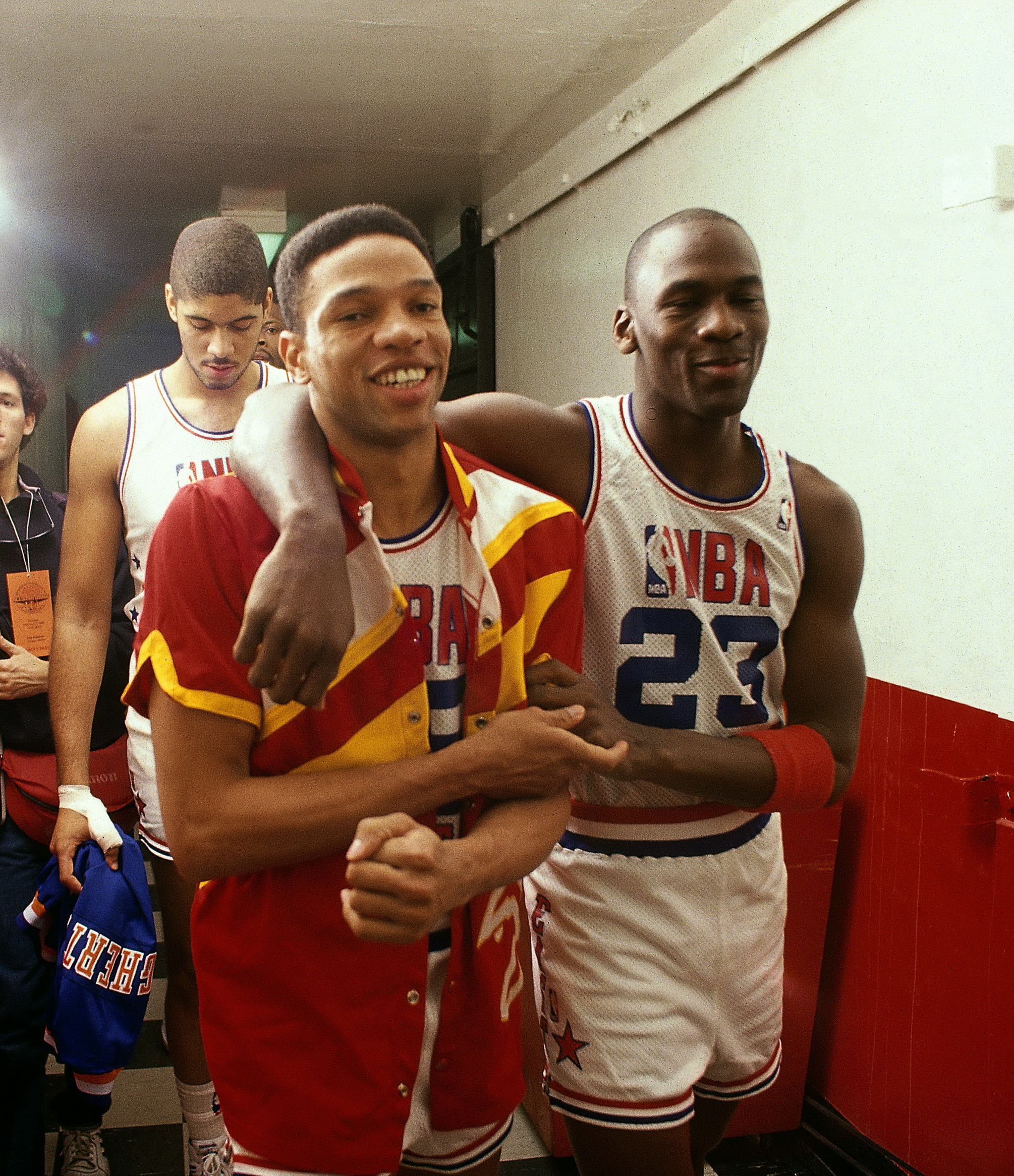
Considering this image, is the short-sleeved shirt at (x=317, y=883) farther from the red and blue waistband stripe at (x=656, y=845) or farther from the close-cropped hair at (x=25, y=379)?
the close-cropped hair at (x=25, y=379)

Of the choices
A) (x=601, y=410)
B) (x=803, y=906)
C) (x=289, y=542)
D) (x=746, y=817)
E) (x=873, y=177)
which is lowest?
(x=803, y=906)

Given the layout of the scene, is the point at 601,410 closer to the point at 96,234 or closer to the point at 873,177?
the point at 873,177

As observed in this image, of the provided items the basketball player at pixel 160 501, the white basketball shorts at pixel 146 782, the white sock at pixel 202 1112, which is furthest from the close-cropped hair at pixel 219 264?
the white sock at pixel 202 1112

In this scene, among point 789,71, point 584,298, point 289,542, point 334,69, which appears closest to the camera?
point 289,542

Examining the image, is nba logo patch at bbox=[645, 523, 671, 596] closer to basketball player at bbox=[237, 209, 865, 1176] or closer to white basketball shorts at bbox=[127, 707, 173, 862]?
basketball player at bbox=[237, 209, 865, 1176]

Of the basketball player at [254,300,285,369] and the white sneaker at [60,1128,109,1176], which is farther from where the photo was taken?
the basketball player at [254,300,285,369]

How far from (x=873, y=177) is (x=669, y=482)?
1.32 m

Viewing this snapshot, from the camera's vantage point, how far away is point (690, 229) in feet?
5.07

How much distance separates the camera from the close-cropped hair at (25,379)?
2.27 metres

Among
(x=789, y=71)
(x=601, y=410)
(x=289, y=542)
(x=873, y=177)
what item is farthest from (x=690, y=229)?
(x=789, y=71)

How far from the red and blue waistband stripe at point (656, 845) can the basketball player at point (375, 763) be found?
9.8 inches

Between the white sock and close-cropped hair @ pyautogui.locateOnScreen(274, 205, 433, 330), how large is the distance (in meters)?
1.70

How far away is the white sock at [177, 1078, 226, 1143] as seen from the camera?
7.01 ft

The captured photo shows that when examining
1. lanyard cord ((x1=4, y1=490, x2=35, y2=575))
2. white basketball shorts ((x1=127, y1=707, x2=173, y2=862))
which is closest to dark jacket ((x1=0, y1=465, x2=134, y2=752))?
lanyard cord ((x1=4, y1=490, x2=35, y2=575))
